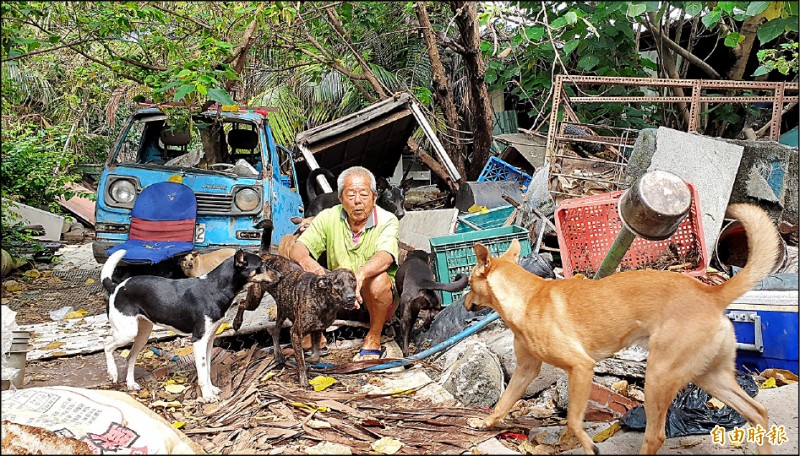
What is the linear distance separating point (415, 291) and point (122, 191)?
11.9 ft

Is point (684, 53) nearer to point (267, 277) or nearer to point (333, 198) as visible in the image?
point (333, 198)

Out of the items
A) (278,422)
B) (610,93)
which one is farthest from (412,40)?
(278,422)

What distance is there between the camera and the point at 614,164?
7.62 meters

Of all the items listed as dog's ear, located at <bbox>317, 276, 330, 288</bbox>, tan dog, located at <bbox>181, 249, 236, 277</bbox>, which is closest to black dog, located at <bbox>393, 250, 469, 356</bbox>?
dog's ear, located at <bbox>317, 276, 330, 288</bbox>

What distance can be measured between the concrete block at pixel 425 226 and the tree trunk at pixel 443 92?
107 inches

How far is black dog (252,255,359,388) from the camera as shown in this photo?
447 centimetres

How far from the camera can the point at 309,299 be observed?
4586 millimetres

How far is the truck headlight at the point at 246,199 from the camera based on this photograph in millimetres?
6904

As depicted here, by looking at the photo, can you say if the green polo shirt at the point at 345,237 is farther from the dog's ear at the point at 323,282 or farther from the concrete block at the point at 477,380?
the concrete block at the point at 477,380

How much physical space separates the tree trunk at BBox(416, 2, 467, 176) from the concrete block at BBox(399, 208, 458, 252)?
2706 millimetres

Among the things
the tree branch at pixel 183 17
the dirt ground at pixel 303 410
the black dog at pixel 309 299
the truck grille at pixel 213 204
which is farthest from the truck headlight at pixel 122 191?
the black dog at pixel 309 299

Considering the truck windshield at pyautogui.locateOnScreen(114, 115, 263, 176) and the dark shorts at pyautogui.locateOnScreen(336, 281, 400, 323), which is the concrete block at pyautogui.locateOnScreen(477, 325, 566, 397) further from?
the truck windshield at pyautogui.locateOnScreen(114, 115, 263, 176)

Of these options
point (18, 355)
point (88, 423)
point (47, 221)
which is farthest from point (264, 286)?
point (47, 221)

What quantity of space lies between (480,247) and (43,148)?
26.9 feet
